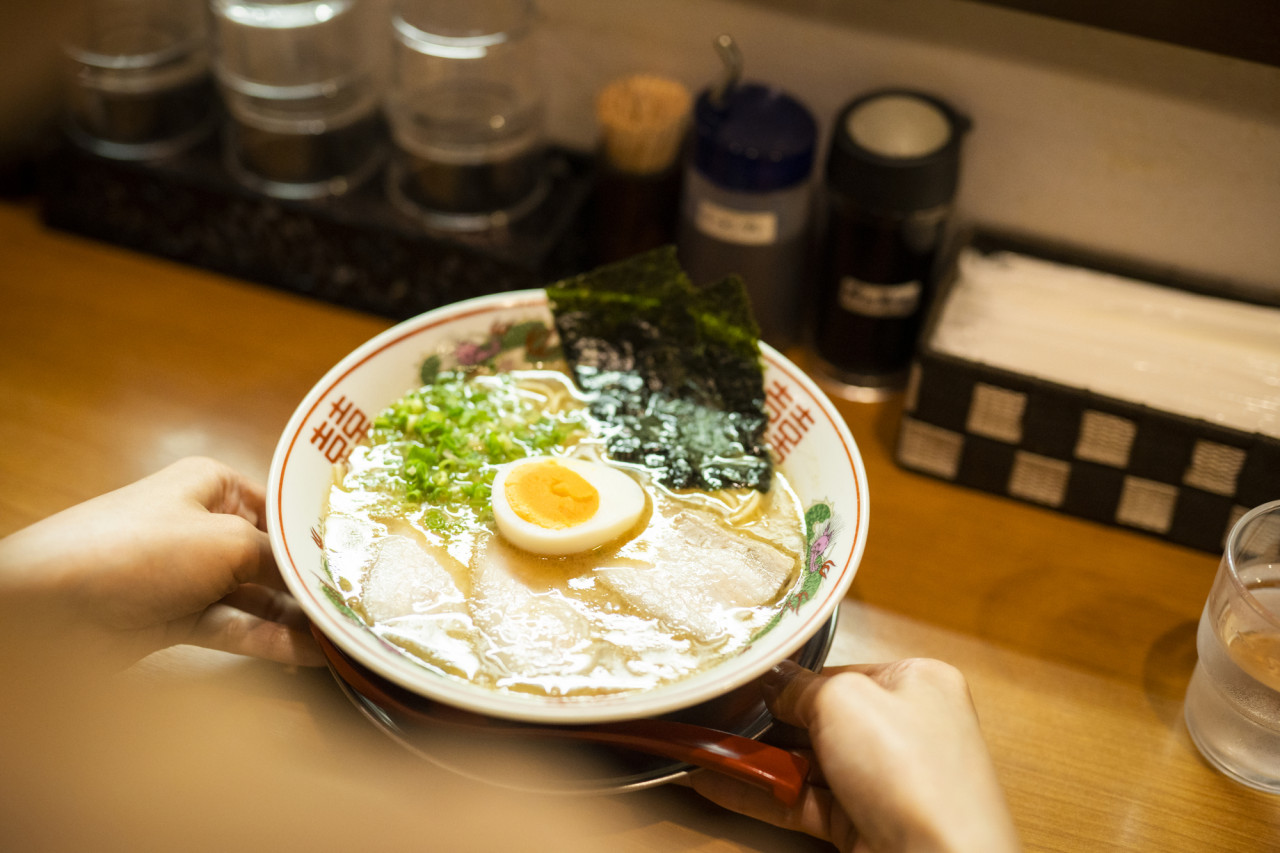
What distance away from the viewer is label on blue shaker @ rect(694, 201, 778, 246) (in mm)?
1569

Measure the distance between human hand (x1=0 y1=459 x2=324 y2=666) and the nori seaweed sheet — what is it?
48 centimetres

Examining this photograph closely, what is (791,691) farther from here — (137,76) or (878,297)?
(137,76)

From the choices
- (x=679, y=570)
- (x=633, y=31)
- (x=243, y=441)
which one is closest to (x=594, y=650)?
(x=679, y=570)

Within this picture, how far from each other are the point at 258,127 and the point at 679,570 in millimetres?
1126

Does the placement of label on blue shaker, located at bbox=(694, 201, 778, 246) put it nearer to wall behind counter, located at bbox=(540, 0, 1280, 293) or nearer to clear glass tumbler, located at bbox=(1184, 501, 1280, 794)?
wall behind counter, located at bbox=(540, 0, 1280, 293)

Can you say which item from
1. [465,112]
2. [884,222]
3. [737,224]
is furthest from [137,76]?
[884,222]

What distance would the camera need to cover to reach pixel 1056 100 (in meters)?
1.54

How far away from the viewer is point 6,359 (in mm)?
1670

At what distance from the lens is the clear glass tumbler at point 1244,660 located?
110 cm

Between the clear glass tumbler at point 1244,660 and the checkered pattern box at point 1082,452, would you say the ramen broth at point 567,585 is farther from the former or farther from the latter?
the clear glass tumbler at point 1244,660

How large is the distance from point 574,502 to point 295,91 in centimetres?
100

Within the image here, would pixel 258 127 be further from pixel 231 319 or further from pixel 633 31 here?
pixel 633 31

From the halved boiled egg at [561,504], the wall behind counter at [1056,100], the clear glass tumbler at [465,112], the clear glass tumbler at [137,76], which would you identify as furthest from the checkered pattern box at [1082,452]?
→ the clear glass tumbler at [137,76]

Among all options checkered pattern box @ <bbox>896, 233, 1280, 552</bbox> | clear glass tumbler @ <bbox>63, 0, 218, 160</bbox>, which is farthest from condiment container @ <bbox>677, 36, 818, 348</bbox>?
clear glass tumbler @ <bbox>63, 0, 218, 160</bbox>
